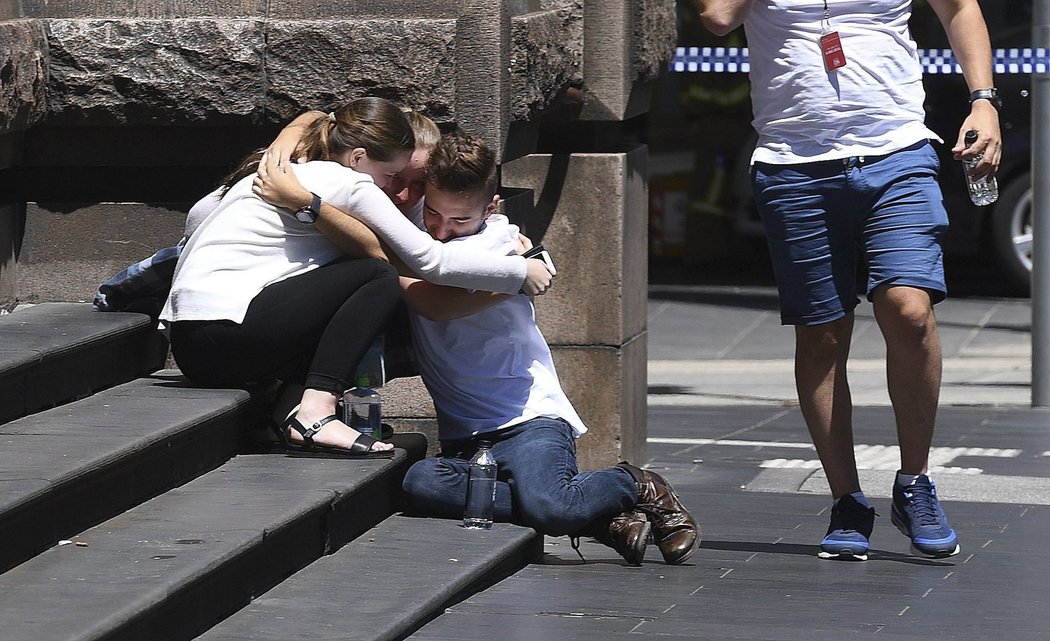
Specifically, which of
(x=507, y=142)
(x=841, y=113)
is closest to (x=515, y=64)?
(x=507, y=142)

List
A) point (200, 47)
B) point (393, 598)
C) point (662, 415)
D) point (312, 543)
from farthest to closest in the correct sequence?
point (662, 415), point (200, 47), point (312, 543), point (393, 598)

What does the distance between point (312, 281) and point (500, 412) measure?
1.96ft

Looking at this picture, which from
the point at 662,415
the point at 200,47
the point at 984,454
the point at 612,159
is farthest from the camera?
the point at 662,415

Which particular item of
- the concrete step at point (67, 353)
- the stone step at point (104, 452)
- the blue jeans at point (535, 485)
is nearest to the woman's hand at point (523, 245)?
the blue jeans at point (535, 485)

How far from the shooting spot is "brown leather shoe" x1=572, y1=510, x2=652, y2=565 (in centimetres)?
486

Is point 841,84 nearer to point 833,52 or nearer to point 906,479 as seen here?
point 833,52

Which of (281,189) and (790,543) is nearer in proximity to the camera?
(281,189)

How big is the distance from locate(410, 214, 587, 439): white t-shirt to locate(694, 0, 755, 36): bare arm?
0.76 metres

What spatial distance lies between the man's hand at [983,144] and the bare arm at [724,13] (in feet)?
2.12

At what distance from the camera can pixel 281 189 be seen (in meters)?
4.84

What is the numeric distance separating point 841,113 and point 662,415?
3336 mm

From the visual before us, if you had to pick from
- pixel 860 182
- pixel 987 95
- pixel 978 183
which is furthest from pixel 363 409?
pixel 987 95

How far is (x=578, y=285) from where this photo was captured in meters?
6.21

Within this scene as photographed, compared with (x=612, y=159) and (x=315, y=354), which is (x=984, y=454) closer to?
(x=612, y=159)
